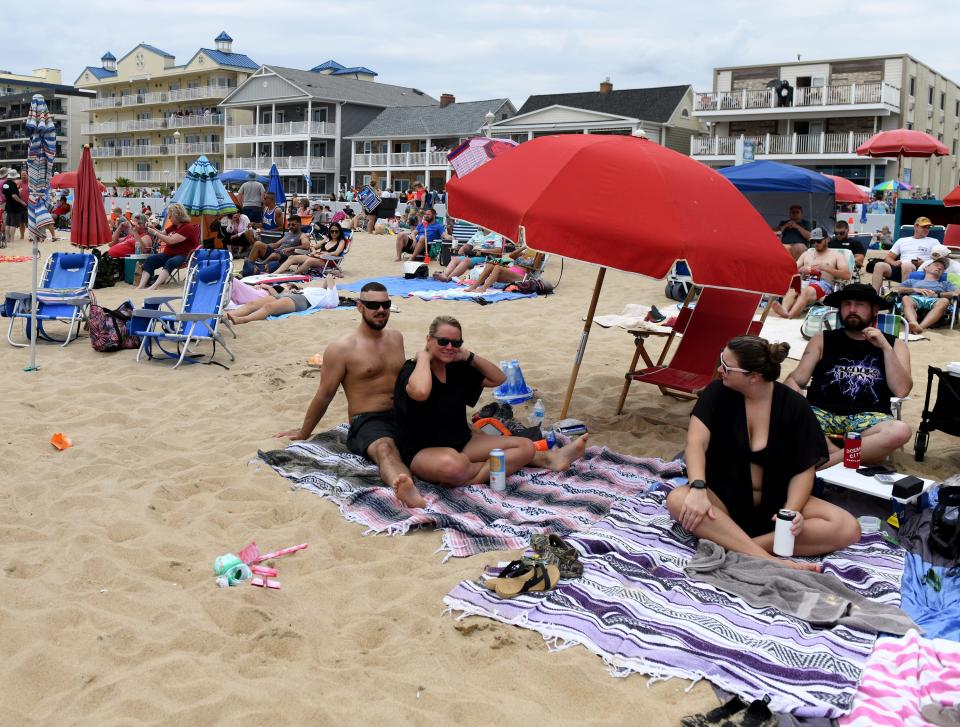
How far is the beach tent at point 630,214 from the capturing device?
15.7ft

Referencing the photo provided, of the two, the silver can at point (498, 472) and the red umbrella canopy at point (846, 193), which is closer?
the silver can at point (498, 472)

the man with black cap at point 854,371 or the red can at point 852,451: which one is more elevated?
the man with black cap at point 854,371

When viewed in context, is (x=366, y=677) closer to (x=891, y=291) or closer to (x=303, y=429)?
(x=303, y=429)

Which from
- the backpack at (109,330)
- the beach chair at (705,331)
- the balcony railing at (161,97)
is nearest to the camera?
the beach chair at (705,331)

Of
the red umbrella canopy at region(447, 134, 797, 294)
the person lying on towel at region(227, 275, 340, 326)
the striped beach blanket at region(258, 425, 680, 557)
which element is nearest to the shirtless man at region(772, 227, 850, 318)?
the person lying on towel at region(227, 275, 340, 326)

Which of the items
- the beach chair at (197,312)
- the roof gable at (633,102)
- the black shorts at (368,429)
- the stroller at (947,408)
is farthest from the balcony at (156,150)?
the stroller at (947,408)

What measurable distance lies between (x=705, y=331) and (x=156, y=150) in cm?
5683

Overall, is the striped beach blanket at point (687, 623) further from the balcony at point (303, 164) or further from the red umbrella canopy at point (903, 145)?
the balcony at point (303, 164)

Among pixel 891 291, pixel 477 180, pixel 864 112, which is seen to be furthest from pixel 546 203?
pixel 864 112

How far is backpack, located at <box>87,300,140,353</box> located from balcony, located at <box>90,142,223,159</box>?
44.5 meters

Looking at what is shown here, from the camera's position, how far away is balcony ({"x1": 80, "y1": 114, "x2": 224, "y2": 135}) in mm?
52906

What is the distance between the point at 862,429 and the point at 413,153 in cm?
4080

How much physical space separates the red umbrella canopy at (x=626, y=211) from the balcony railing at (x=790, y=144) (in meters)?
31.3

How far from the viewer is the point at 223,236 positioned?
48.4ft
